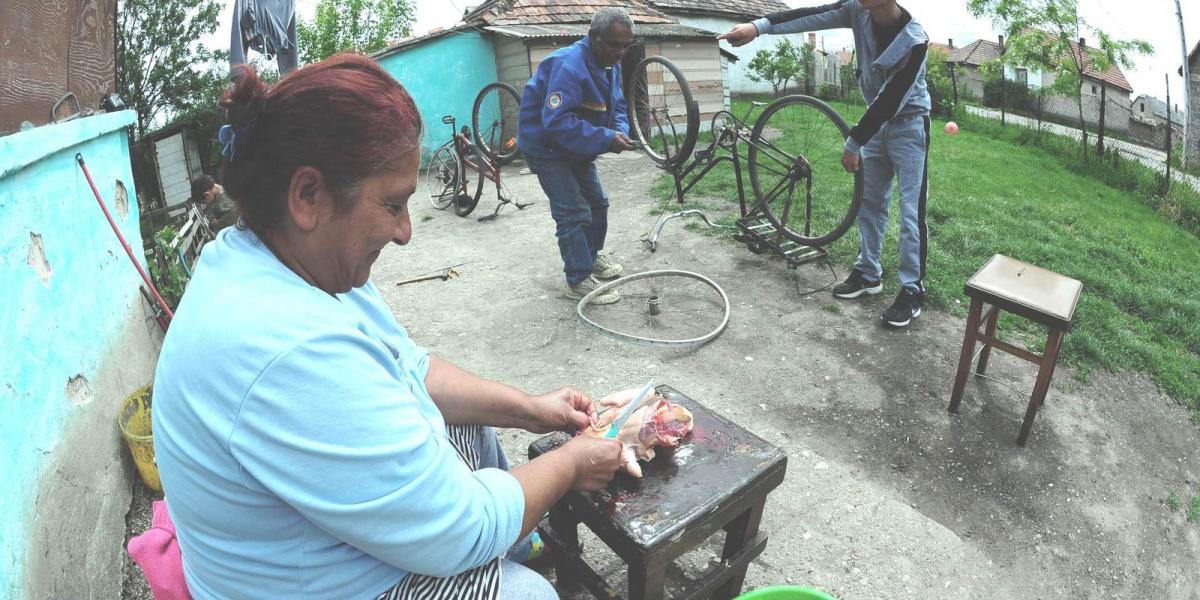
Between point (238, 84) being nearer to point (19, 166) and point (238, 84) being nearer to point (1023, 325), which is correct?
point (19, 166)

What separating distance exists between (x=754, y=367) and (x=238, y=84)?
317 centimetres

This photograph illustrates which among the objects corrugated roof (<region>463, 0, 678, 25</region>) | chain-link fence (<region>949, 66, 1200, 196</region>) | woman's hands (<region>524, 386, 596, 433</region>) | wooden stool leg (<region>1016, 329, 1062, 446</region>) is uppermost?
corrugated roof (<region>463, 0, 678, 25</region>)

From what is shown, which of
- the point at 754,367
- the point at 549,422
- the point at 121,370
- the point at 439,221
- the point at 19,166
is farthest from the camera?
the point at 439,221

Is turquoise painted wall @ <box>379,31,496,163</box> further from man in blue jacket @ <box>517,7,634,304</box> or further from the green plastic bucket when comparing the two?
the green plastic bucket

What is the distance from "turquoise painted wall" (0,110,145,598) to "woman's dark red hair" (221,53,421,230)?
128 centimetres

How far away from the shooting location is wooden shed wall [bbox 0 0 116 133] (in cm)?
307

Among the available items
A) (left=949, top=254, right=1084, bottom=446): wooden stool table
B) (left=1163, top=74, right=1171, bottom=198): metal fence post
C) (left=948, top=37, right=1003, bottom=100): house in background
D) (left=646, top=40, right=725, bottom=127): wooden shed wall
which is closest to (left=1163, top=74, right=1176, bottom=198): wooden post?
(left=1163, top=74, right=1171, bottom=198): metal fence post

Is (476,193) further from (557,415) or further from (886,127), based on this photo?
(557,415)

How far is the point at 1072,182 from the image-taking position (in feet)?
37.0

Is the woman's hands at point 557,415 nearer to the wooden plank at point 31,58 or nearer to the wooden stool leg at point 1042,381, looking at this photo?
the wooden stool leg at point 1042,381

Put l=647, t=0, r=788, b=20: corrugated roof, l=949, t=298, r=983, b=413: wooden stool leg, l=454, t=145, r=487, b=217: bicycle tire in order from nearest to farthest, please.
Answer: l=949, t=298, r=983, b=413: wooden stool leg < l=454, t=145, r=487, b=217: bicycle tire < l=647, t=0, r=788, b=20: corrugated roof

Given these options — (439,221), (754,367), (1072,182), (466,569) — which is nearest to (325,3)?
(439,221)

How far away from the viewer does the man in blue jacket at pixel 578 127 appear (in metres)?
4.16

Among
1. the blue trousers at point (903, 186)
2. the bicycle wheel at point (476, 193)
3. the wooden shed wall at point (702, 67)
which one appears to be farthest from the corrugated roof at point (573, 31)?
the blue trousers at point (903, 186)
